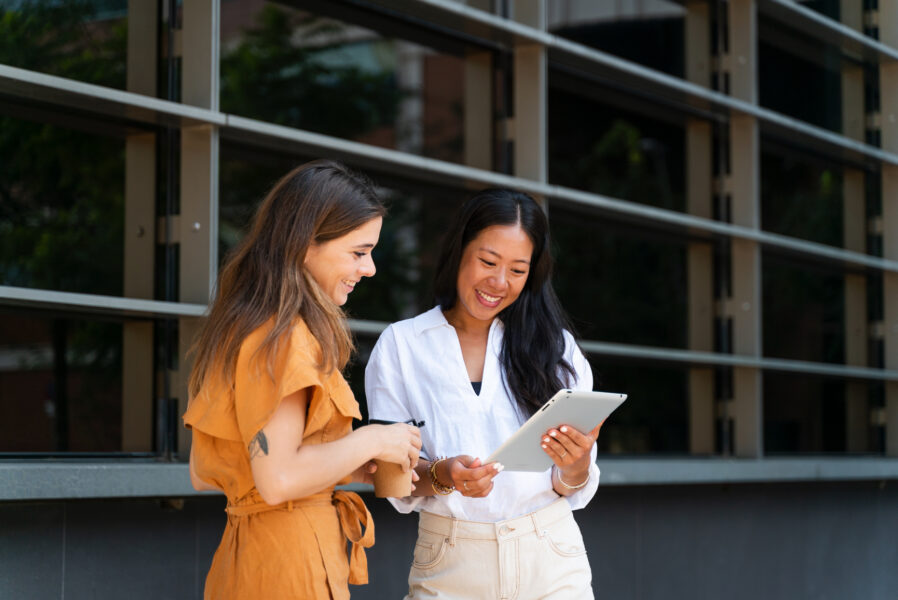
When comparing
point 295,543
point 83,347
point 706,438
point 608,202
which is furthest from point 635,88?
point 295,543

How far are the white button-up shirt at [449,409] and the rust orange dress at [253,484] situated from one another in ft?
1.54

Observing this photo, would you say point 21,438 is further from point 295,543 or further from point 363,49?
point 363,49

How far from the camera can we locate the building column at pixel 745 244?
17.6 feet

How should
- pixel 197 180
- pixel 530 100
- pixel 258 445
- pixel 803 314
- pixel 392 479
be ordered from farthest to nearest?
pixel 803 314, pixel 530 100, pixel 197 180, pixel 392 479, pixel 258 445

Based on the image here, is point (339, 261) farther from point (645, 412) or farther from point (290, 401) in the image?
point (645, 412)

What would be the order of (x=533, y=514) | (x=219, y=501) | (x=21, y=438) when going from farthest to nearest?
1. (x=21, y=438)
2. (x=219, y=501)
3. (x=533, y=514)

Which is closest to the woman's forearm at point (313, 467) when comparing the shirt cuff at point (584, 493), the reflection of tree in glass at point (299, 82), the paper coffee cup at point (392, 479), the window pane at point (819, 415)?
the paper coffee cup at point (392, 479)

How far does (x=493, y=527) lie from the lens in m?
2.60

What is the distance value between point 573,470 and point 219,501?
133cm

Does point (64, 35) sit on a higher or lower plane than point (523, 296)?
higher

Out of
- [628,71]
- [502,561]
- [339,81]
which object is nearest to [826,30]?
[628,71]

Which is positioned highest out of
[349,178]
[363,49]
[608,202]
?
[363,49]

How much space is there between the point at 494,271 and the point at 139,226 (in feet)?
4.74

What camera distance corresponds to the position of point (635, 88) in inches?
208
